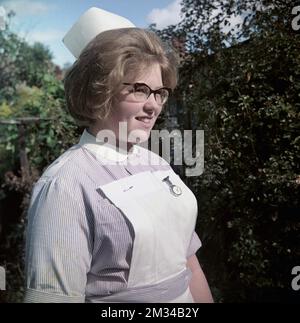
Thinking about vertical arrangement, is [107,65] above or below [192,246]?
above

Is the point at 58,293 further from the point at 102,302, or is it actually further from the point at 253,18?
the point at 253,18

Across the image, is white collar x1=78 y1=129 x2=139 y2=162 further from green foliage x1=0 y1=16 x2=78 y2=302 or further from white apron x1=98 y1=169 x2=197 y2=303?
green foliage x1=0 y1=16 x2=78 y2=302

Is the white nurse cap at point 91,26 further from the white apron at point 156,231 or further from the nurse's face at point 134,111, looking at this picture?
the white apron at point 156,231

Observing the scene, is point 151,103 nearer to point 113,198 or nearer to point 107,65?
point 107,65

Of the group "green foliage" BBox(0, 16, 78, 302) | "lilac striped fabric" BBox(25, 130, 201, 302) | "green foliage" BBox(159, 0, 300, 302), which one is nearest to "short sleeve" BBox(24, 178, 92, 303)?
"lilac striped fabric" BBox(25, 130, 201, 302)

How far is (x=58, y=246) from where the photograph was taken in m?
0.70

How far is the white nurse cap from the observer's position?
2.97ft

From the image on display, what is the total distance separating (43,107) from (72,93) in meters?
1.73

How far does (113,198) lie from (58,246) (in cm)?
13

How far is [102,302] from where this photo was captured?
0.77 metres

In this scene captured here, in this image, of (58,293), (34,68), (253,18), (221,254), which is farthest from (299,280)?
(34,68)
